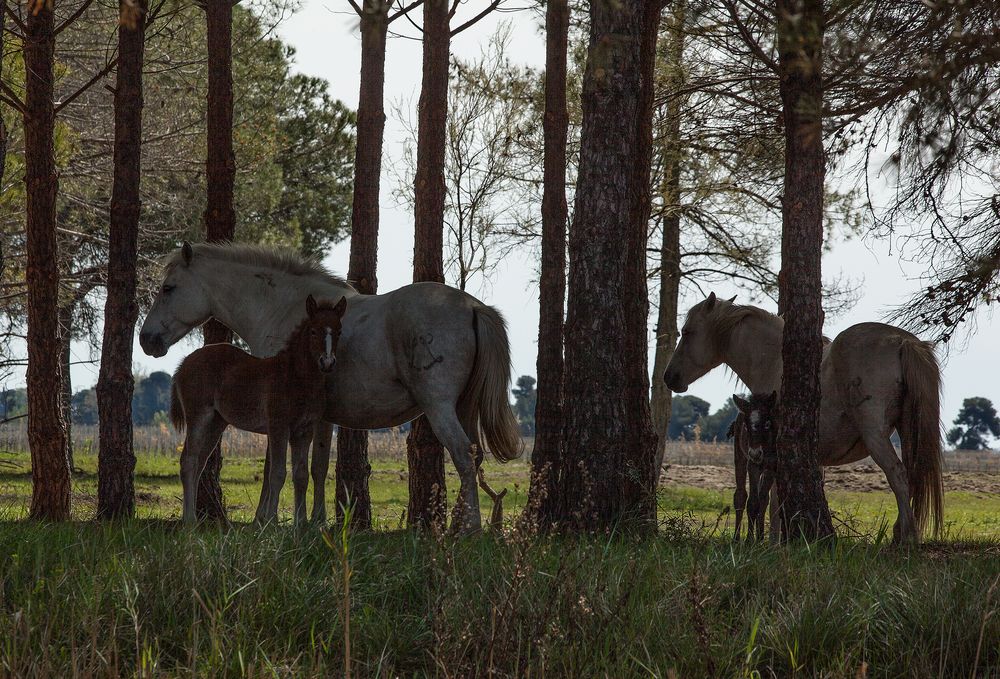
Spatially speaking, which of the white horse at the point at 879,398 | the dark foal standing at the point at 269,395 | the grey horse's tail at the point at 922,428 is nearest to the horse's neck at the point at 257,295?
the dark foal standing at the point at 269,395

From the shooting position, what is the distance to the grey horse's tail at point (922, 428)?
9102mm

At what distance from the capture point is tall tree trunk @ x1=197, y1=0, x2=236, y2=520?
34.3ft

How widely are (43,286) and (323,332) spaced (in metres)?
4.63

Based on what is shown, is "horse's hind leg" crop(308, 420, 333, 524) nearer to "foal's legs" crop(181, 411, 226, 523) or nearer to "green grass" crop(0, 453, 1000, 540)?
"foal's legs" crop(181, 411, 226, 523)

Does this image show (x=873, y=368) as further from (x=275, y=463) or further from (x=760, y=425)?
(x=275, y=463)

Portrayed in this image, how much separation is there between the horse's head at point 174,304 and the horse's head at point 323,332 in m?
1.89

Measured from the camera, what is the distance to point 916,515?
914 cm

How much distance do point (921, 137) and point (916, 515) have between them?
4.56 metres

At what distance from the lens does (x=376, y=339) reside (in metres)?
8.53

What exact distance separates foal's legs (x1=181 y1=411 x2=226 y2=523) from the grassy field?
2.24 meters

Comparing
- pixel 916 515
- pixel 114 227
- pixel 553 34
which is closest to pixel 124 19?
pixel 114 227

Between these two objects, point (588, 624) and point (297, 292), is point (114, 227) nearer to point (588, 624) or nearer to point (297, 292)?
point (297, 292)

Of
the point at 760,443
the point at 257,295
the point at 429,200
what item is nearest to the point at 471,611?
the point at 760,443

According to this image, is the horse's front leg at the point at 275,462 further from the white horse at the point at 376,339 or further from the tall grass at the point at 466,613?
the tall grass at the point at 466,613
